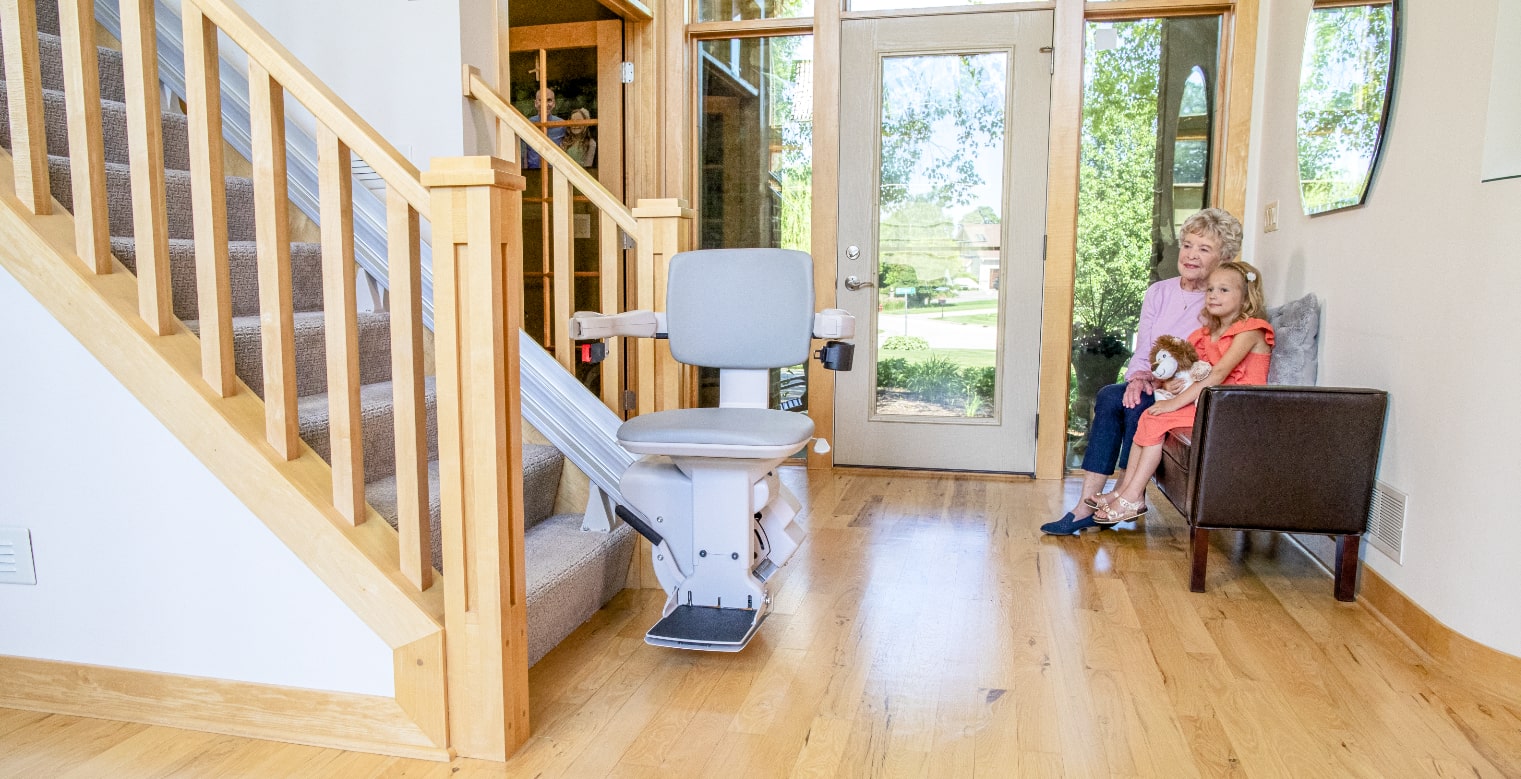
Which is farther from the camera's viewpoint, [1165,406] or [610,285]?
[1165,406]

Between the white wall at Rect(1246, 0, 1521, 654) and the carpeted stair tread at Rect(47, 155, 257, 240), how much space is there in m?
2.77

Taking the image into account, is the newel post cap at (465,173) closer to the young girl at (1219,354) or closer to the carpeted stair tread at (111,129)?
the carpeted stair tread at (111,129)

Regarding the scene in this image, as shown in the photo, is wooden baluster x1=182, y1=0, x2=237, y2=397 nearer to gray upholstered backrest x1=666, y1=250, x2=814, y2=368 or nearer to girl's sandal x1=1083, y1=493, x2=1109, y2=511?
gray upholstered backrest x1=666, y1=250, x2=814, y2=368

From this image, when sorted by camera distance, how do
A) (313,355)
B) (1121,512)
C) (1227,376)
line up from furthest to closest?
(1121,512)
(1227,376)
(313,355)

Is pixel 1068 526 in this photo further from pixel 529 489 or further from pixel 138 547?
pixel 138 547

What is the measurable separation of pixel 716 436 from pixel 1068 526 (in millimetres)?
1671

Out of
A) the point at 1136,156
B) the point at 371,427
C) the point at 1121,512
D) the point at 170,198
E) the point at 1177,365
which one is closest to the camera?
the point at 371,427

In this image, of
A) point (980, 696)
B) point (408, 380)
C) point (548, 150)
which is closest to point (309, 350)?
point (408, 380)

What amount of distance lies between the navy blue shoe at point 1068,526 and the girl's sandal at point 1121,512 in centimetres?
5

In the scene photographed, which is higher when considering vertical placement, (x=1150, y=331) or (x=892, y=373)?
(x=1150, y=331)

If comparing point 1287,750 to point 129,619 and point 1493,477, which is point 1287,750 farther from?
point 129,619

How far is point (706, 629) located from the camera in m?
2.25

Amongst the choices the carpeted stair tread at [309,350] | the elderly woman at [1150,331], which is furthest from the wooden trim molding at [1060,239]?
the carpeted stair tread at [309,350]

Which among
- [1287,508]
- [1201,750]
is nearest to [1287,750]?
[1201,750]
